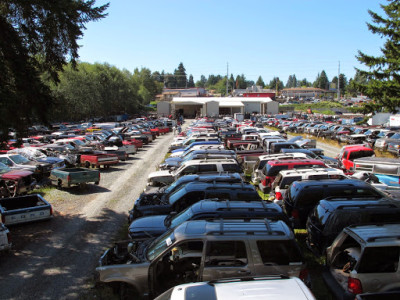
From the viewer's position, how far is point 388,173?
15.3 m

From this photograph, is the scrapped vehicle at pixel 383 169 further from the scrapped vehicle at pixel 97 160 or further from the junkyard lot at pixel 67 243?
the scrapped vehicle at pixel 97 160

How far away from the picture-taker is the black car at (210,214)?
829cm

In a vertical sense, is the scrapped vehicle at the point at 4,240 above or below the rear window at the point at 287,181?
below

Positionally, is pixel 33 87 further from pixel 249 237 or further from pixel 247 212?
pixel 249 237

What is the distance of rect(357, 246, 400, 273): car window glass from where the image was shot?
591 cm

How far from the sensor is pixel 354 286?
19.1ft

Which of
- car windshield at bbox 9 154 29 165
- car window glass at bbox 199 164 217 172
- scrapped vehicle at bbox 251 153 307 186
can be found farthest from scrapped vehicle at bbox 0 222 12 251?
car windshield at bbox 9 154 29 165

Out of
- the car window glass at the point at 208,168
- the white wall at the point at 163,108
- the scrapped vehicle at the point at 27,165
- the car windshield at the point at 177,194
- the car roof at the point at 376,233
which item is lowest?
the scrapped vehicle at the point at 27,165

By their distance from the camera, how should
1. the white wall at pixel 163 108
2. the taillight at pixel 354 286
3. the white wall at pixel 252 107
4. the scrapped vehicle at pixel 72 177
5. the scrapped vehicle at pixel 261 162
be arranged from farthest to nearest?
the white wall at pixel 252 107 < the white wall at pixel 163 108 < the scrapped vehicle at pixel 72 177 < the scrapped vehicle at pixel 261 162 < the taillight at pixel 354 286

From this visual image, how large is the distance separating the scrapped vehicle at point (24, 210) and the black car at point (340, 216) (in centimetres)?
890

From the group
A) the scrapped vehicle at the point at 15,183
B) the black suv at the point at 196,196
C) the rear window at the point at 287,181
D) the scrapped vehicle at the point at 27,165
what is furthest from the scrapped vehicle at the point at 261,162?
the scrapped vehicle at the point at 27,165

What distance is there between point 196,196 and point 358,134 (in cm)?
2831

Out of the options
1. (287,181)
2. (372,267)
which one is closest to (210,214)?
(372,267)

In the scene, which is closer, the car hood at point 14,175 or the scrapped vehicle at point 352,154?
the car hood at point 14,175
